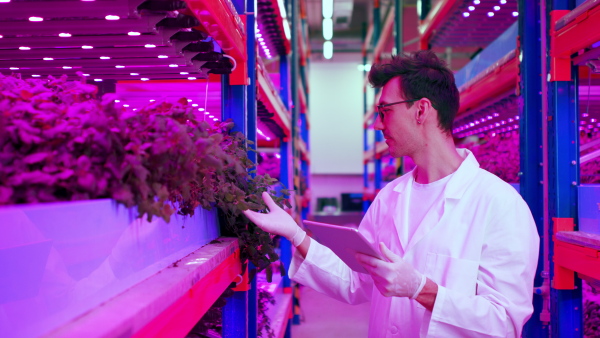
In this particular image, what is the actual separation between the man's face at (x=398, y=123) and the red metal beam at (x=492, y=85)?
164cm

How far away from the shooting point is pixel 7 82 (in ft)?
4.56

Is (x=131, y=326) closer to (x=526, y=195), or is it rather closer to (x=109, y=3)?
(x=109, y=3)

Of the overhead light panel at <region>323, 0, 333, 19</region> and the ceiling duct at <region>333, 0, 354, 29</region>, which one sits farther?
the ceiling duct at <region>333, 0, 354, 29</region>

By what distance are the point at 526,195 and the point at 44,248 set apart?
9.79 feet

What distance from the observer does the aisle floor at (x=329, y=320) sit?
19.5 feet

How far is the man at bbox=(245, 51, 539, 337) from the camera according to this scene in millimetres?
1718

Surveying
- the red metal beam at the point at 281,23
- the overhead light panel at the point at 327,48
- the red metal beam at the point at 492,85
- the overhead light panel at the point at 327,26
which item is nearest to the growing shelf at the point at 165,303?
the red metal beam at the point at 492,85

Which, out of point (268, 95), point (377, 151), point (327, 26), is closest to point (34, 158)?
Result: point (268, 95)

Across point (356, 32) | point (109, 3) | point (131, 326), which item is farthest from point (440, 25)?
point (356, 32)

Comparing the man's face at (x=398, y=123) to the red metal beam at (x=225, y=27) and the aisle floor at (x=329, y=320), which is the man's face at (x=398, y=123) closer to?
the red metal beam at (x=225, y=27)

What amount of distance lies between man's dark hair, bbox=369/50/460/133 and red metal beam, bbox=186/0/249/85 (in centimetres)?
64

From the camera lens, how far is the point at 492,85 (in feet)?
13.2

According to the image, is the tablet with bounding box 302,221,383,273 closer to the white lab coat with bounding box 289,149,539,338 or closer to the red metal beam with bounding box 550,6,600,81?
the white lab coat with bounding box 289,149,539,338

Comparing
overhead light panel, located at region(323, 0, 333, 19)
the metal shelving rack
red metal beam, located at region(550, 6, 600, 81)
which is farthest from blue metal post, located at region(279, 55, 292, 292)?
red metal beam, located at region(550, 6, 600, 81)
